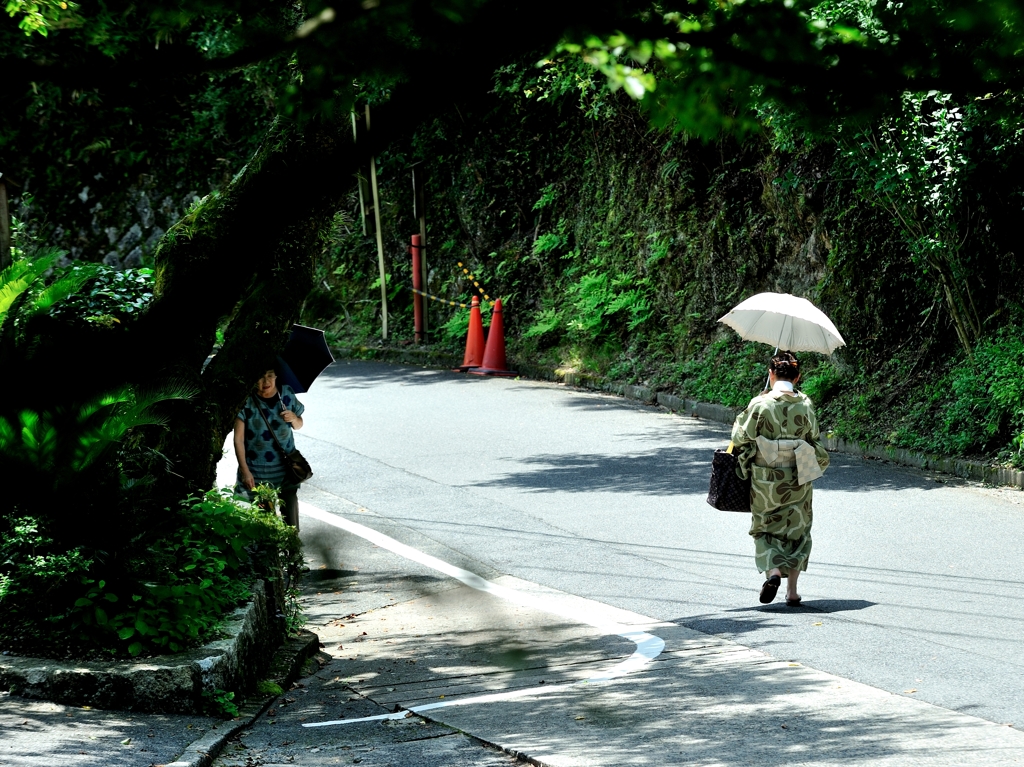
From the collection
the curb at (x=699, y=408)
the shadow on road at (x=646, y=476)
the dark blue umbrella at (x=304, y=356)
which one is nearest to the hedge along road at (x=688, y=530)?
the shadow on road at (x=646, y=476)

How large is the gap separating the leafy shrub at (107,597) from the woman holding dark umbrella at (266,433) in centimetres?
210

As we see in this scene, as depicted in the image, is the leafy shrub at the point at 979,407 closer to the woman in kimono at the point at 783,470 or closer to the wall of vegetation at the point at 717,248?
the wall of vegetation at the point at 717,248

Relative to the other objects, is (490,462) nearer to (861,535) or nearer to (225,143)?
(861,535)

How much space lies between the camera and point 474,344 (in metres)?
21.2

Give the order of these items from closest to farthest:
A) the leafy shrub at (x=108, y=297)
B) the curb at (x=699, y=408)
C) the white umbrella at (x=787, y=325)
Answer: the leafy shrub at (x=108, y=297), the white umbrella at (x=787, y=325), the curb at (x=699, y=408)

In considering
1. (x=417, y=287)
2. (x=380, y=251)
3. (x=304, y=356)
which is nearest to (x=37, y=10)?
(x=304, y=356)

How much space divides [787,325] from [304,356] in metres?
3.54

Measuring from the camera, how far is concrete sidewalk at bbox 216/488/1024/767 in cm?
559

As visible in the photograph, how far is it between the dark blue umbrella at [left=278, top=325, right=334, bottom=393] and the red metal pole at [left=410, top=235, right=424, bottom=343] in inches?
549

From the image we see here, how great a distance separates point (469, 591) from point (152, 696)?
3267 mm

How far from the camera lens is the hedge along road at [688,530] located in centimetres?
736

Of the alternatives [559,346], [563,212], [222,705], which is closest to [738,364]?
[559,346]

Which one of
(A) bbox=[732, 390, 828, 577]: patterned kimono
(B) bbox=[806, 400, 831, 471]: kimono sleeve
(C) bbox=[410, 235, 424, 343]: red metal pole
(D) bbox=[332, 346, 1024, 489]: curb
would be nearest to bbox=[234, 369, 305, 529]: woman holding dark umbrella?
(A) bbox=[732, 390, 828, 577]: patterned kimono

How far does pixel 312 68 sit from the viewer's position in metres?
3.29
